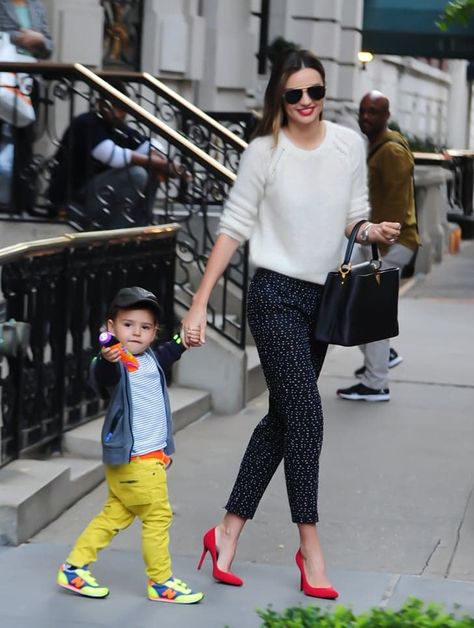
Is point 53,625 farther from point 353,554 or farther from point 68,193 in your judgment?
point 68,193

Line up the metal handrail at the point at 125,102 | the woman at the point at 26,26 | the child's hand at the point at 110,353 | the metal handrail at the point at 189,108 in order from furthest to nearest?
the metal handrail at the point at 189,108 → the woman at the point at 26,26 → the metal handrail at the point at 125,102 → the child's hand at the point at 110,353

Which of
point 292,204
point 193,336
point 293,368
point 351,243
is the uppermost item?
point 292,204

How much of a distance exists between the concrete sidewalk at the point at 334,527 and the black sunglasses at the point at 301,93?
1.82m

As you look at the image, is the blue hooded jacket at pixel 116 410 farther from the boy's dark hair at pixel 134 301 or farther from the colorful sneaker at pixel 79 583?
the colorful sneaker at pixel 79 583

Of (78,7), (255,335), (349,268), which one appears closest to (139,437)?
(255,335)

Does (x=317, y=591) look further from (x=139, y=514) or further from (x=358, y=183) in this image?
(x=358, y=183)

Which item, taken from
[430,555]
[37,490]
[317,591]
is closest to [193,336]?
[317,591]

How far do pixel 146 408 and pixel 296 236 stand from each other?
0.83m

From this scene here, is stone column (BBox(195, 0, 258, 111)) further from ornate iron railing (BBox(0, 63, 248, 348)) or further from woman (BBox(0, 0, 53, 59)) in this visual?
ornate iron railing (BBox(0, 63, 248, 348))

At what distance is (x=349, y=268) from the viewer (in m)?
5.23

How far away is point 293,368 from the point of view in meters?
5.25

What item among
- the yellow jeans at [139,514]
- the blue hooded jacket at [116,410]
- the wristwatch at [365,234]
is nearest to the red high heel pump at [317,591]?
the yellow jeans at [139,514]

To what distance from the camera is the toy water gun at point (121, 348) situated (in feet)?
16.2

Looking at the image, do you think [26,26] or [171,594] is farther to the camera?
[26,26]
